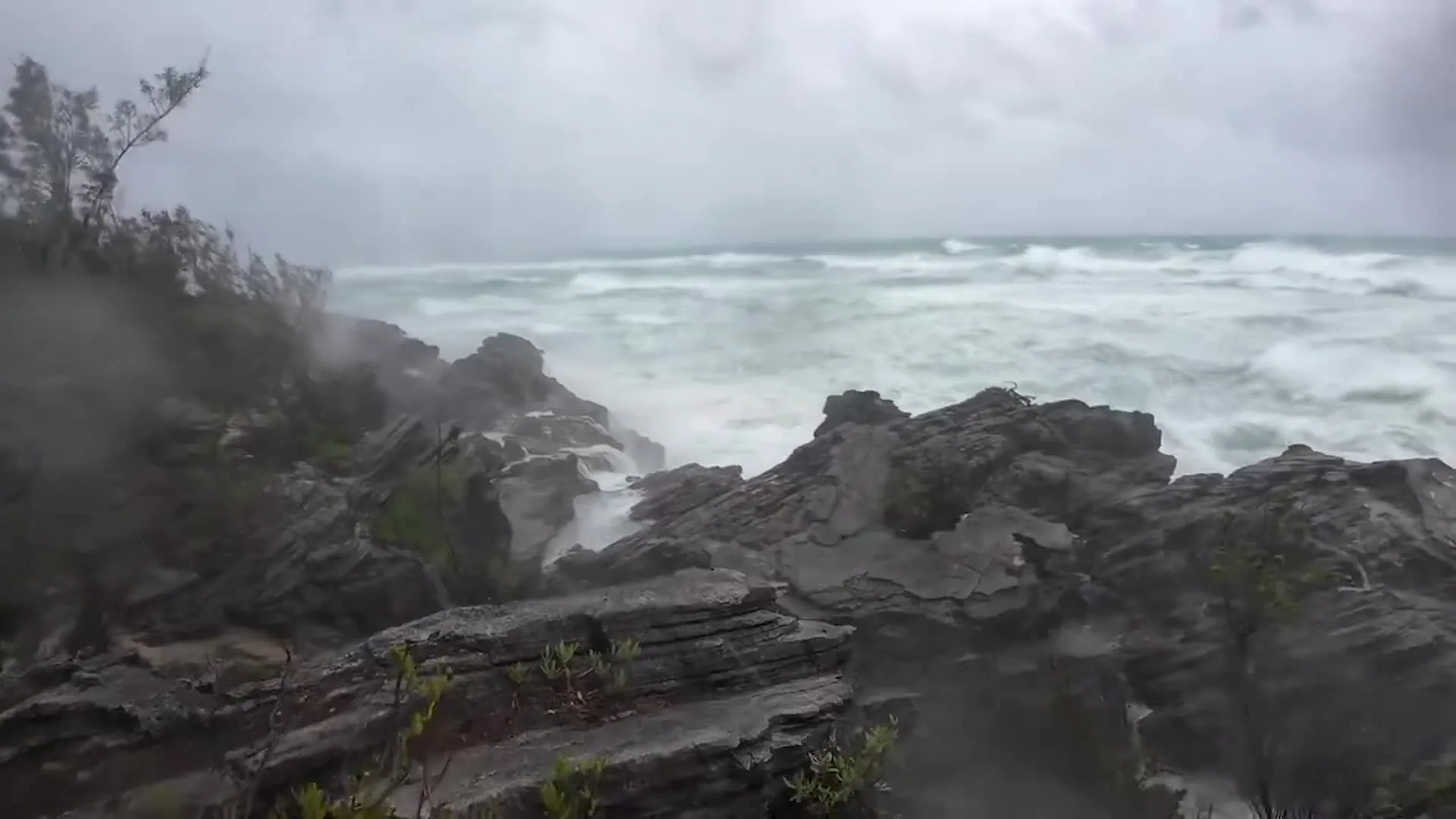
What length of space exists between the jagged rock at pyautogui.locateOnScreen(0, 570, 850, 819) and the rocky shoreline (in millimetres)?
19

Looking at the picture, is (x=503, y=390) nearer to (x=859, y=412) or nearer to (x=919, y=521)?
(x=859, y=412)

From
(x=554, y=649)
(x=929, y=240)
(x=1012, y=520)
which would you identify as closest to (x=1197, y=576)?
(x=1012, y=520)

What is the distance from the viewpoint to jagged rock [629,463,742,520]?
1279cm

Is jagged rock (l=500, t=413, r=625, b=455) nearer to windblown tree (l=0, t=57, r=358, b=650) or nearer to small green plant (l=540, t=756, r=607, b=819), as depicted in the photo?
windblown tree (l=0, t=57, r=358, b=650)

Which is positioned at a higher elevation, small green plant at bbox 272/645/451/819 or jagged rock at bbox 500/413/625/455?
small green plant at bbox 272/645/451/819

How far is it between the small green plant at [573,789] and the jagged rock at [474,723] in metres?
0.11

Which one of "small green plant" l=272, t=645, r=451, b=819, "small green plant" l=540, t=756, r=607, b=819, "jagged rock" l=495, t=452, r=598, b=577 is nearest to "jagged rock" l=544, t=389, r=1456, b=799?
"jagged rock" l=495, t=452, r=598, b=577

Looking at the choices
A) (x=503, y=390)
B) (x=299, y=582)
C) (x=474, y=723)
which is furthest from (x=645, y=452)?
(x=474, y=723)

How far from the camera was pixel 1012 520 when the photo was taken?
1008 cm

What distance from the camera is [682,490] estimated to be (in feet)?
44.4

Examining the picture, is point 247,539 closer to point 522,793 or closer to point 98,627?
point 98,627

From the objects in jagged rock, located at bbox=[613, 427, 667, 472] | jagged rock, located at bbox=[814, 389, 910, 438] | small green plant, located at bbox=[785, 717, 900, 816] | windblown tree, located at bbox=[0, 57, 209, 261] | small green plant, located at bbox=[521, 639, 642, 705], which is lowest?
jagged rock, located at bbox=[613, 427, 667, 472]

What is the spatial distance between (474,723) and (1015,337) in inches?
917

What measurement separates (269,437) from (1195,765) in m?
9.48
